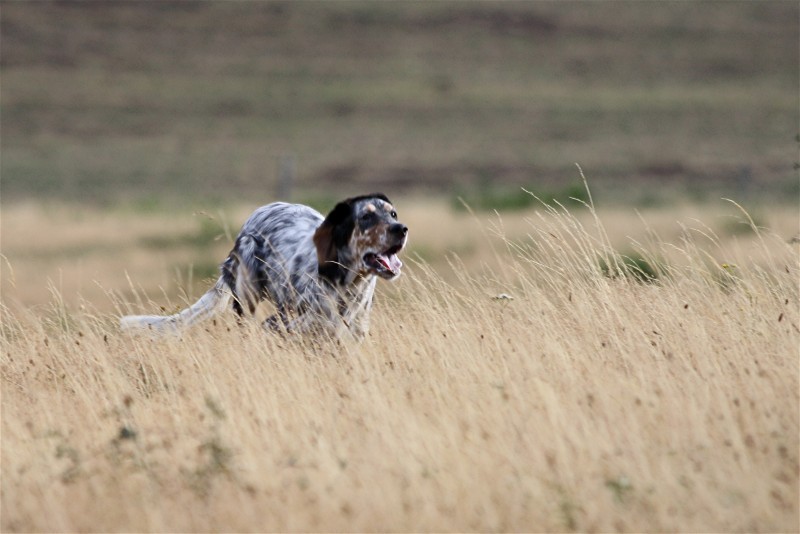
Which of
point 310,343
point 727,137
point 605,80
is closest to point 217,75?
point 605,80

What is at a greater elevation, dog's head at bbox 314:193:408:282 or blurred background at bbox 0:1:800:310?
dog's head at bbox 314:193:408:282

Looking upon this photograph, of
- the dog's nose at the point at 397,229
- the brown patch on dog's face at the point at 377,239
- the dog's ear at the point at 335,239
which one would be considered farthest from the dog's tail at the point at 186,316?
the dog's nose at the point at 397,229

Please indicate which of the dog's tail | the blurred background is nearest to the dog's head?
the dog's tail

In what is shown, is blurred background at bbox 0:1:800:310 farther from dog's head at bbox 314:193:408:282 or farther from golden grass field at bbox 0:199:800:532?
golden grass field at bbox 0:199:800:532

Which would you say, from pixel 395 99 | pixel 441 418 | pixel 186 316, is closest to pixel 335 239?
pixel 186 316

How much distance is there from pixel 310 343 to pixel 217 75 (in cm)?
5822

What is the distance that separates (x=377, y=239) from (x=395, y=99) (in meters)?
53.1

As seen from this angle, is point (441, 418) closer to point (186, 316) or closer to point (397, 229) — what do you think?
point (397, 229)

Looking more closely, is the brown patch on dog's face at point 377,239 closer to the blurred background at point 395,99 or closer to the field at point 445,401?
the field at point 445,401

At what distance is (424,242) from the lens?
17.4 metres

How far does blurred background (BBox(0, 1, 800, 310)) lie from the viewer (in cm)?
4347

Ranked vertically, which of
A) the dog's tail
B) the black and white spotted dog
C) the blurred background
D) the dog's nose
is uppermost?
the dog's nose

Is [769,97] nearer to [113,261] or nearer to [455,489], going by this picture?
[113,261]

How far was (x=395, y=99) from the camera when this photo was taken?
197 feet
